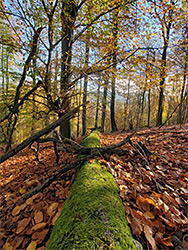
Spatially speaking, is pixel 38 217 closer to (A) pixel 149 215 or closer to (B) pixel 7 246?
(B) pixel 7 246

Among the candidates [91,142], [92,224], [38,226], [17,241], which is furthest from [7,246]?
[91,142]

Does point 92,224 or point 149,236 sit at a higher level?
point 92,224

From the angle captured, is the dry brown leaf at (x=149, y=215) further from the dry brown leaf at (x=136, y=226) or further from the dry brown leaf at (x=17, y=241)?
the dry brown leaf at (x=17, y=241)

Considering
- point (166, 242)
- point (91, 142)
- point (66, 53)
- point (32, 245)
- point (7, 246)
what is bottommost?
point (7, 246)

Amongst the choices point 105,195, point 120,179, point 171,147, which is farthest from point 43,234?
point 171,147

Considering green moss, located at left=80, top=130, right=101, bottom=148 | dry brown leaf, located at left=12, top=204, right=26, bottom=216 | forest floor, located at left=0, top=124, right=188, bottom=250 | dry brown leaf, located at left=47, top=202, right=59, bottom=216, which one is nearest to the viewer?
forest floor, located at left=0, top=124, right=188, bottom=250

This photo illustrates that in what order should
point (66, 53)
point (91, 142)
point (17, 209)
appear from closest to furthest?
point (17, 209) → point (91, 142) → point (66, 53)

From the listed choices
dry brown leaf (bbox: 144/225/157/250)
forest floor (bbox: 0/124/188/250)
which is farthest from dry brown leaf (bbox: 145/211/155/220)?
dry brown leaf (bbox: 144/225/157/250)

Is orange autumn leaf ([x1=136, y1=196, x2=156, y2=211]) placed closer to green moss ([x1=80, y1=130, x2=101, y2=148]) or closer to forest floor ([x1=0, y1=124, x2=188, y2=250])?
forest floor ([x1=0, y1=124, x2=188, y2=250])

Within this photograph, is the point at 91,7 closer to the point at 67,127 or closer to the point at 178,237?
the point at 67,127

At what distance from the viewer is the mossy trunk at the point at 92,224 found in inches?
33.0

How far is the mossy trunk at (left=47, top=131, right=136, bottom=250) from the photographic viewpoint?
2.75ft

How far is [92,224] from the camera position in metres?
0.96

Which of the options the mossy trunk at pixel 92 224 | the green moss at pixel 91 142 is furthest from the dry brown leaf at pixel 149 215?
the green moss at pixel 91 142
